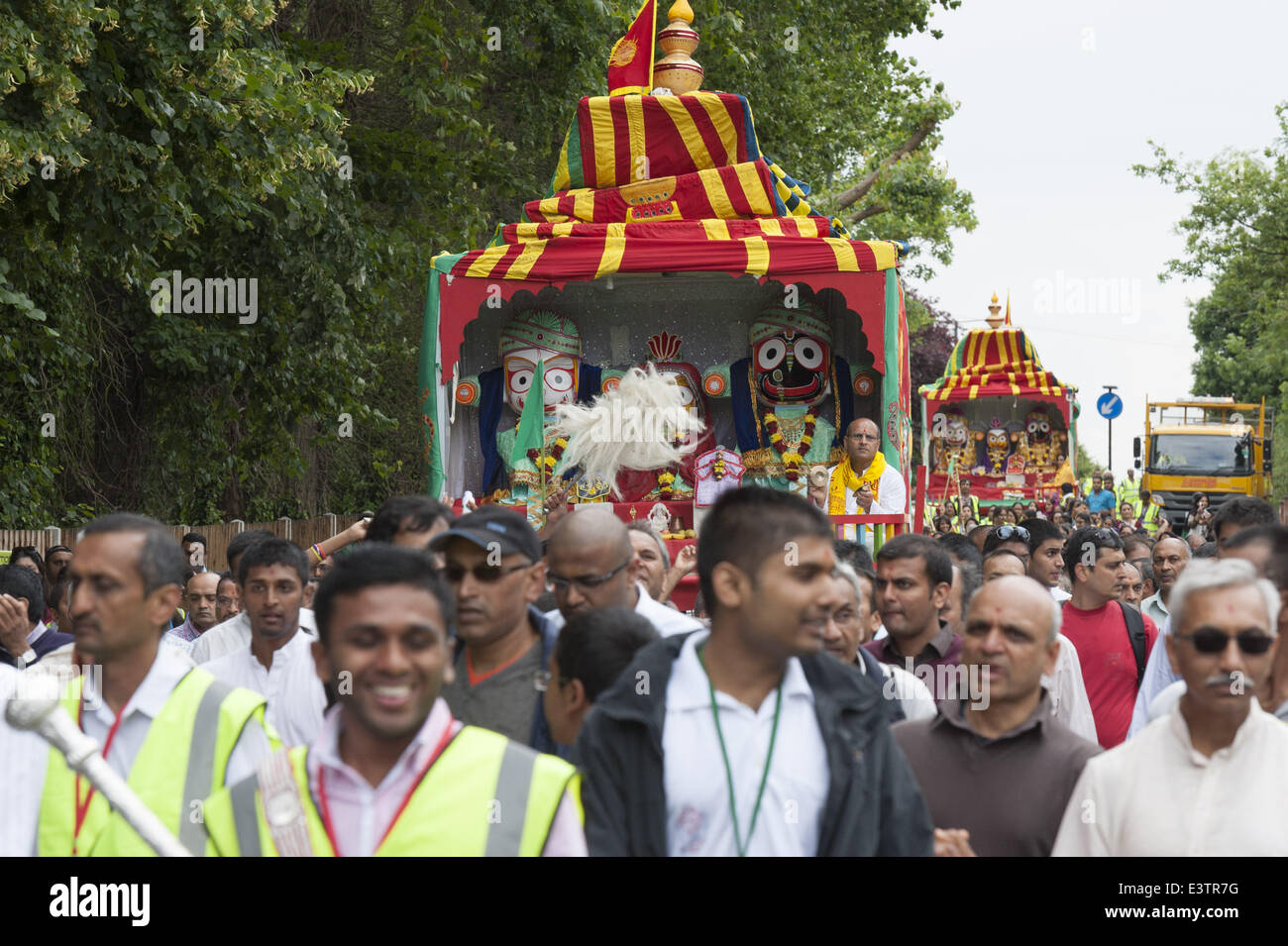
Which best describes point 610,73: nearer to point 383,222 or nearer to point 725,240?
point 725,240

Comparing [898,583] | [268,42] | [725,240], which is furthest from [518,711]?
[268,42]

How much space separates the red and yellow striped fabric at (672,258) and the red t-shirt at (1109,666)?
4.28 meters

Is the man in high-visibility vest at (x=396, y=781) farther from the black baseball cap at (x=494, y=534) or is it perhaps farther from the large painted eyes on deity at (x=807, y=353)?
the large painted eyes on deity at (x=807, y=353)

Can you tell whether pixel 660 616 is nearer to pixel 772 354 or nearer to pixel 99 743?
pixel 99 743

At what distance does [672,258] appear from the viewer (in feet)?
34.5

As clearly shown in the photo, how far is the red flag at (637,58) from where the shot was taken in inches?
467

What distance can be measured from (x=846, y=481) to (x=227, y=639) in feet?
16.1

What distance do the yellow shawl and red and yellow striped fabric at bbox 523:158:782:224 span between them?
2215 millimetres

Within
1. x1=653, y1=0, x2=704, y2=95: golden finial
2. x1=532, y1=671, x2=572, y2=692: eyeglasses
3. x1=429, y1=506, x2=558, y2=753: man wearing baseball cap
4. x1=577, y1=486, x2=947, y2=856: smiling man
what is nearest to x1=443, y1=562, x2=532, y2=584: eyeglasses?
x1=429, y1=506, x2=558, y2=753: man wearing baseball cap

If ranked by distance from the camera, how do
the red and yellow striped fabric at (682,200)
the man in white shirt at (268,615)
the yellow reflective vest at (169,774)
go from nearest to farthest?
the yellow reflective vest at (169,774)
the man in white shirt at (268,615)
the red and yellow striped fabric at (682,200)

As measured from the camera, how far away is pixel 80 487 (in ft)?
55.3

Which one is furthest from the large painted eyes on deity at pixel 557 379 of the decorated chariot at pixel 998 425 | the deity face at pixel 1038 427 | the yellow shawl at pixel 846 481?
the deity face at pixel 1038 427

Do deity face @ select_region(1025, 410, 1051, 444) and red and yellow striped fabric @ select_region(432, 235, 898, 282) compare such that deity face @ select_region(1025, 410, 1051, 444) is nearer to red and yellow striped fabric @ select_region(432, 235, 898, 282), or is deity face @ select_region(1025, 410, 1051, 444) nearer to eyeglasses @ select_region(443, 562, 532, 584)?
red and yellow striped fabric @ select_region(432, 235, 898, 282)

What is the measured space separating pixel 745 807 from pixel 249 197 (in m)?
9.70
